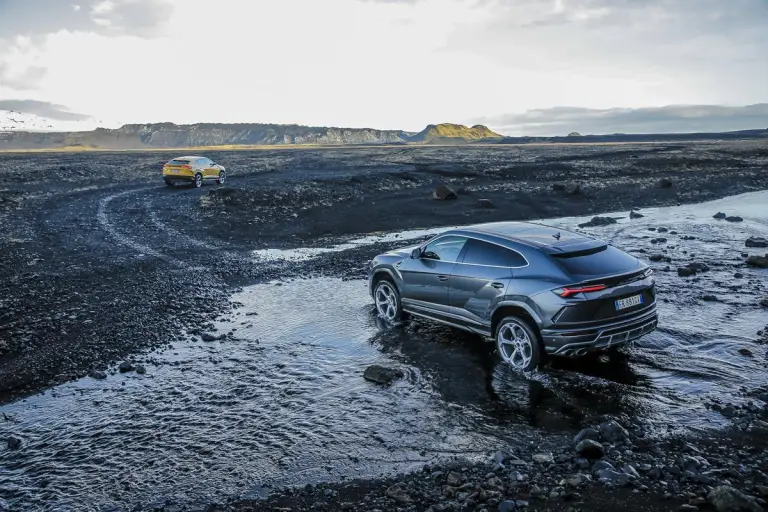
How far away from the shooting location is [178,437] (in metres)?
6.45

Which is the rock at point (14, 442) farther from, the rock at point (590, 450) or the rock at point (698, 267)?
the rock at point (698, 267)

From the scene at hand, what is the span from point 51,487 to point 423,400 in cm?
391

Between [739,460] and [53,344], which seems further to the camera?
[53,344]

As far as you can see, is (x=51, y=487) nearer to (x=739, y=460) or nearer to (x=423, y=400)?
(x=423, y=400)

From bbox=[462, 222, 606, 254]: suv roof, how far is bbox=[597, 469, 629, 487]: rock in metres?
3.13

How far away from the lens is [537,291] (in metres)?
7.59

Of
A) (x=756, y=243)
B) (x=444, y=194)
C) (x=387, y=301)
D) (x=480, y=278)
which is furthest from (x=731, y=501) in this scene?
(x=444, y=194)

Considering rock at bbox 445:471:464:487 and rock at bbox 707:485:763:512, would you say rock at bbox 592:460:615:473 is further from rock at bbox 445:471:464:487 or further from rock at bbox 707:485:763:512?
rock at bbox 445:471:464:487

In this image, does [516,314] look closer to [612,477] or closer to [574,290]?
[574,290]

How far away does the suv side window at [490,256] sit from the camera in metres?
8.09

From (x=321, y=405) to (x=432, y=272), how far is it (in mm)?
3160

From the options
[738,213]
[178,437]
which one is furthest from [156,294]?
[738,213]

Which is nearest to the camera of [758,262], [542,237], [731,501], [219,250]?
[731,501]

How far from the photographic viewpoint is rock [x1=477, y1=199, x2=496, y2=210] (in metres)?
27.3
